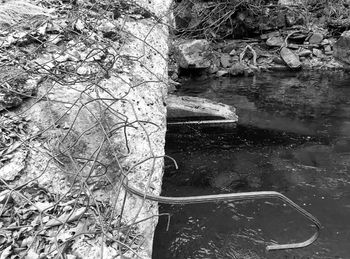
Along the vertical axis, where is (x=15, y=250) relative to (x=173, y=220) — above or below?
above

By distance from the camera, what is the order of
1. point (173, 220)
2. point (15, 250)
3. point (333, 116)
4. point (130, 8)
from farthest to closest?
point (333, 116), point (130, 8), point (173, 220), point (15, 250)

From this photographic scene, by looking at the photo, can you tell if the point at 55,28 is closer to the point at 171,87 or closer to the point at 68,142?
the point at 68,142

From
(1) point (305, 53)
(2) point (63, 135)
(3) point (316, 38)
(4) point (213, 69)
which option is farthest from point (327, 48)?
(2) point (63, 135)

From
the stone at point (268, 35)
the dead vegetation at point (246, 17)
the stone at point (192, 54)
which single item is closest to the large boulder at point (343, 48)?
the dead vegetation at point (246, 17)

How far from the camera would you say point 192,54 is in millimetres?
8594

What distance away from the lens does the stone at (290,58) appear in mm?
8609

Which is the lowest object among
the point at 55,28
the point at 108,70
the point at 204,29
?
the point at 204,29

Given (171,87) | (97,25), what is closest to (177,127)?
(171,87)

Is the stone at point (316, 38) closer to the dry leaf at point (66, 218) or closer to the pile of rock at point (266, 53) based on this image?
the pile of rock at point (266, 53)

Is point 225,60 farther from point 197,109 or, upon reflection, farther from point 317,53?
point 197,109

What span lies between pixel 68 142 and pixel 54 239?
0.77 meters

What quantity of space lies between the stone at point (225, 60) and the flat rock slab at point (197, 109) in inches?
91.5

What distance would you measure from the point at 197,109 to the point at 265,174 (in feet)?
6.34

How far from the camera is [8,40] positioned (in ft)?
11.6
